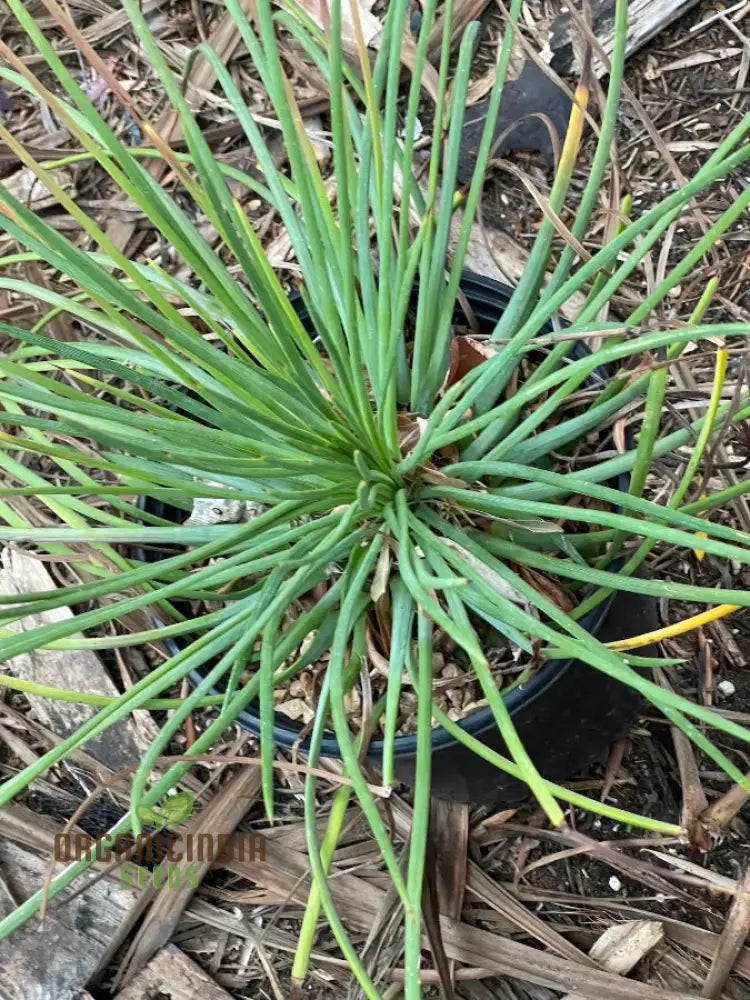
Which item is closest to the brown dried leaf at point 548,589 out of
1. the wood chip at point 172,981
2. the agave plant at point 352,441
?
the agave plant at point 352,441

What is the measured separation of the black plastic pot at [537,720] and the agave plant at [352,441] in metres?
0.04

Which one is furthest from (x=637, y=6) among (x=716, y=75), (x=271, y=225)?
(x=271, y=225)

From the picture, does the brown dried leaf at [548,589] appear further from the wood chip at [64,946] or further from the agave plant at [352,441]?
the wood chip at [64,946]

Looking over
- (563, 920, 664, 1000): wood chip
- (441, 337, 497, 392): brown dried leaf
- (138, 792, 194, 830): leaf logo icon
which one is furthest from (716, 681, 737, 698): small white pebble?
(138, 792, 194, 830): leaf logo icon

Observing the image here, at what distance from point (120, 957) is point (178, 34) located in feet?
4.16

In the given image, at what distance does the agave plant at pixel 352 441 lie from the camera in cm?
56

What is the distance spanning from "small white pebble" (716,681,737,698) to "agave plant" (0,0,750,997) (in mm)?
269

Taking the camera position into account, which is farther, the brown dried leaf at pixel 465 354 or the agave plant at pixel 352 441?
the brown dried leaf at pixel 465 354

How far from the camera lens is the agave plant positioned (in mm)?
558

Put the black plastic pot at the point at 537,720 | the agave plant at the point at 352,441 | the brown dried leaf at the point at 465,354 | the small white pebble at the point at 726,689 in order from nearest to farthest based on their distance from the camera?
the agave plant at the point at 352,441 → the black plastic pot at the point at 537,720 → the brown dried leaf at the point at 465,354 → the small white pebble at the point at 726,689

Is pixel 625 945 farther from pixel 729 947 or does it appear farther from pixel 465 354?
pixel 465 354

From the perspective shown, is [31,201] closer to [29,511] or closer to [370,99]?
[29,511]

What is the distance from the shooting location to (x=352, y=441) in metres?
0.71

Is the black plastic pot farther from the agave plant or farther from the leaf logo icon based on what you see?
the leaf logo icon
